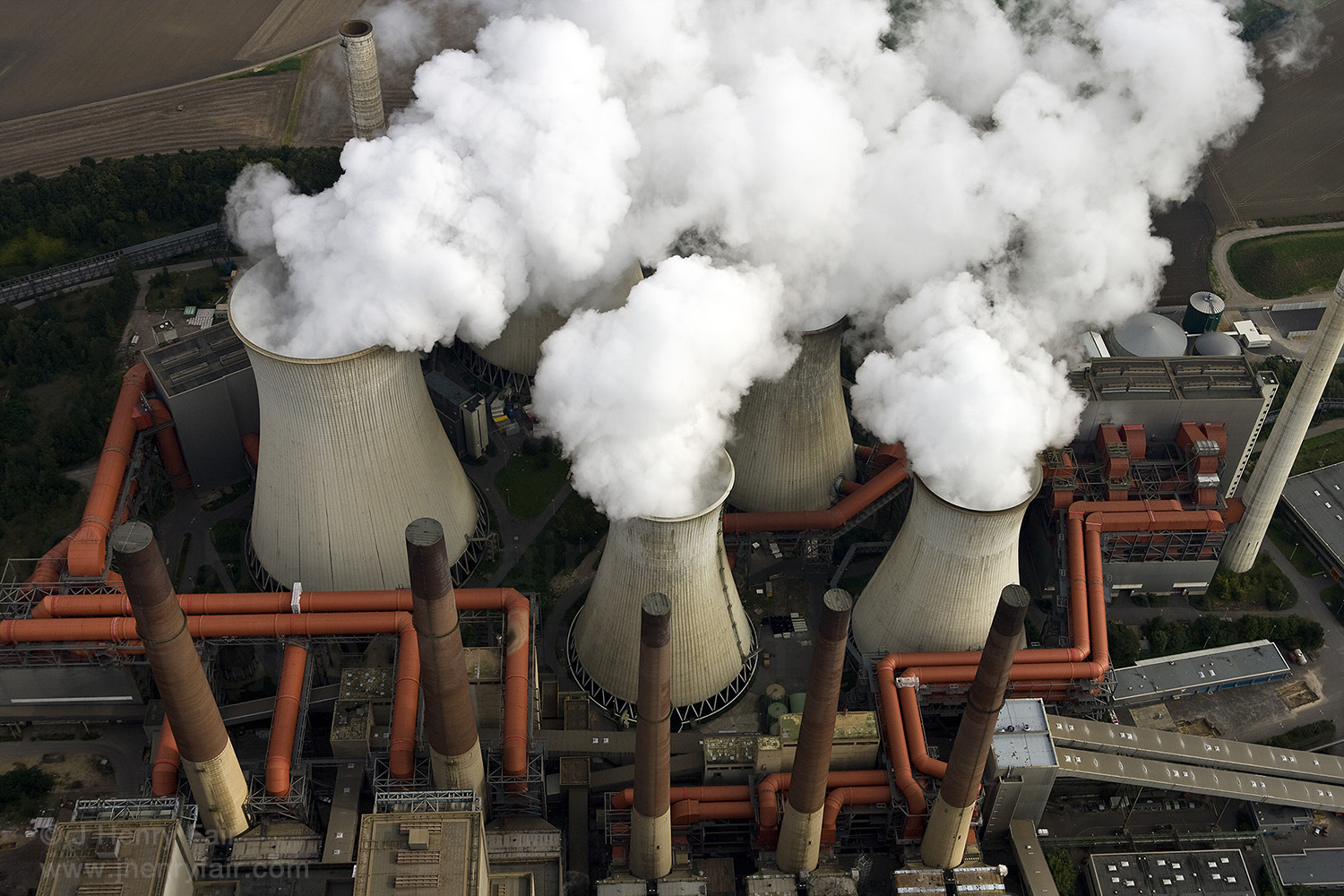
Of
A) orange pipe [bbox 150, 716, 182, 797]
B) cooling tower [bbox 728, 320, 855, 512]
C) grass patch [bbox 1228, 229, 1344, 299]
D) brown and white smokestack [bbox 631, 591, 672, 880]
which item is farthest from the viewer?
grass patch [bbox 1228, 229, 1344, 299]

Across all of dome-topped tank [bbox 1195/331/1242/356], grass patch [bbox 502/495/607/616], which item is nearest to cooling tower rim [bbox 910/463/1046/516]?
grass patch [bbox 502/495/607/616]

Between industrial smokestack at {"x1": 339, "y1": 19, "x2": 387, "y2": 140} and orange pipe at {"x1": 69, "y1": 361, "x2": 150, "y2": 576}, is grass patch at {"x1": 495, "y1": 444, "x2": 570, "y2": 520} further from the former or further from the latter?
industrial smokestack at {"x1": 339, "y1": 19, "x2": 387, "y2": 140}

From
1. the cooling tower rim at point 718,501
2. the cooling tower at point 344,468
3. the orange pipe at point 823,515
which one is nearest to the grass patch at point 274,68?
the cooling tower at point 344,468

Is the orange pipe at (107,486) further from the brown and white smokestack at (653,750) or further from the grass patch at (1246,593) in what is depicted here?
the grass patch at (1246,593)

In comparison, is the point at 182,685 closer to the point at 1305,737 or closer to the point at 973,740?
the point at 973,740

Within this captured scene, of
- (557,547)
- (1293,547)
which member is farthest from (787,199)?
(1293,547)

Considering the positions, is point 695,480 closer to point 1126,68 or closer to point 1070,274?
point 1070,274

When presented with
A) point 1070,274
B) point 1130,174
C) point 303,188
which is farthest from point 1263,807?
point 303,188
